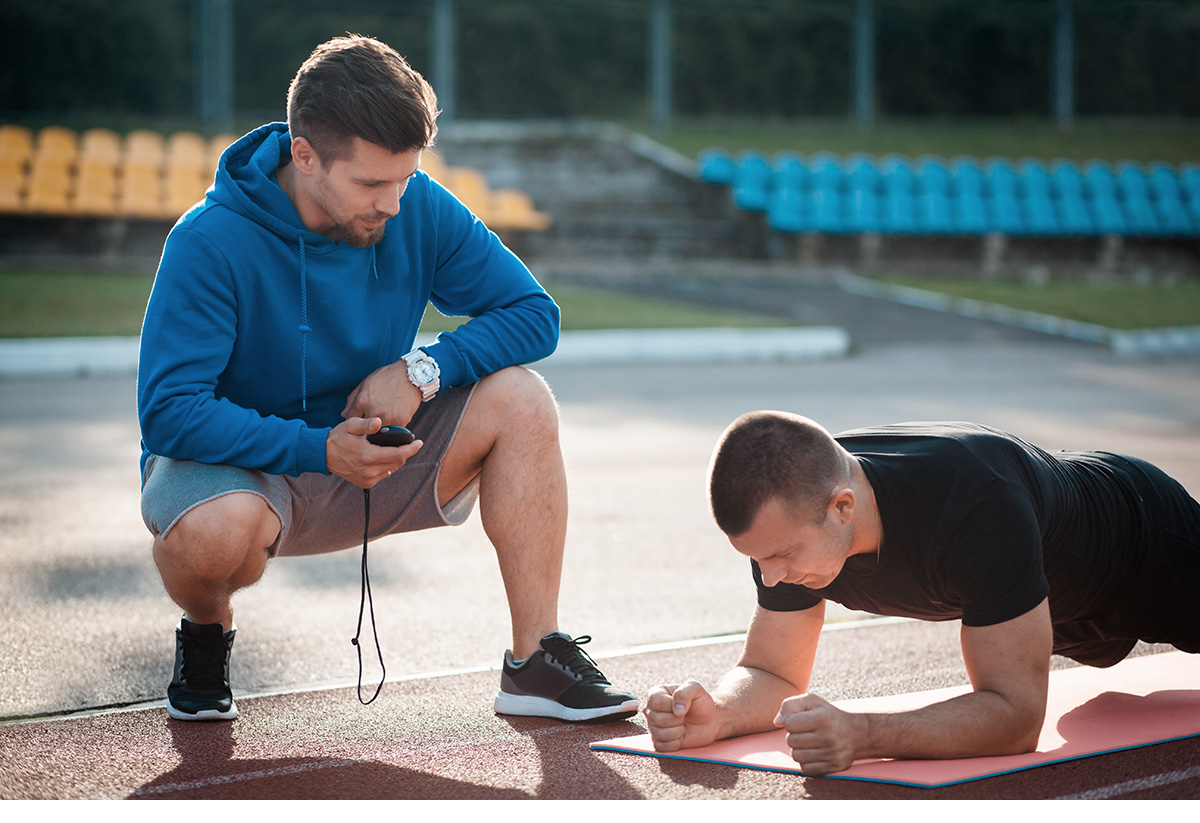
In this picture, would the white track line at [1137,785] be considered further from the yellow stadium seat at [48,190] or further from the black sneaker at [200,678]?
the yellow stadium seat at [48,190]

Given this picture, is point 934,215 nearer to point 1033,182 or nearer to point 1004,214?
point 1004,214

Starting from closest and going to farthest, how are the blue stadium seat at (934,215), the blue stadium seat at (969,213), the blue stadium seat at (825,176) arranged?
the blue stadium seat at (934,215)
the blue stadium seat at (969,213)
the blue stadium seat at (825,176)

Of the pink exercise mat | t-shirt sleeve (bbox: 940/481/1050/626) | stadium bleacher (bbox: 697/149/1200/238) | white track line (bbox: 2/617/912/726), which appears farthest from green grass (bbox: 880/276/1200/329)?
t-shirt sleeve (bbox: 940/481/1050/626)

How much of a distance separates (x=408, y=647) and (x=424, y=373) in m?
1.11

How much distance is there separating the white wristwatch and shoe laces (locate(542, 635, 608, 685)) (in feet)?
2.40

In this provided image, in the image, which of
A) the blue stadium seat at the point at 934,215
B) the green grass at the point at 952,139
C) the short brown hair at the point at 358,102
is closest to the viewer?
the short brown hair at the point at 358,102

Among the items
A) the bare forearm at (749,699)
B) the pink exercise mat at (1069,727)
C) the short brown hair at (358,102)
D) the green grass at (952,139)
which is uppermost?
the green grass at (952,139)

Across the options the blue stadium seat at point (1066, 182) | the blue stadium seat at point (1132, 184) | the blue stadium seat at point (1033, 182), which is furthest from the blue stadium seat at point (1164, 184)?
the blue stadium seat at point (1033, 182)

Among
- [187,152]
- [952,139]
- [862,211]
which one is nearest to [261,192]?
[187,152]

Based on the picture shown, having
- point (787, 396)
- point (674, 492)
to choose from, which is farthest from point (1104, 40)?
point (674, 492)

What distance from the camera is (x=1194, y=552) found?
123 inches

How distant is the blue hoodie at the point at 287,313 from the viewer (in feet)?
10.2

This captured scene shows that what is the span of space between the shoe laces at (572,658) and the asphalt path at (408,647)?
141 millimetres

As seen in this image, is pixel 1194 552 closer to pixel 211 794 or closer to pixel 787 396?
pixel 211 794
